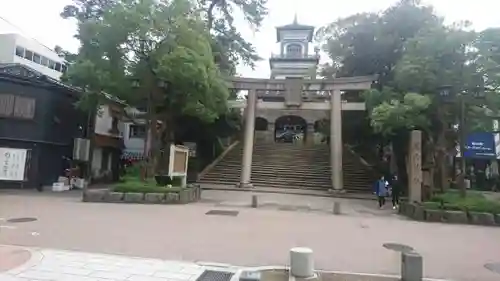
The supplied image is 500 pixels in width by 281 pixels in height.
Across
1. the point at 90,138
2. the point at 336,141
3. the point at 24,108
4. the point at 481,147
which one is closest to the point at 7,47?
the point at 90,138

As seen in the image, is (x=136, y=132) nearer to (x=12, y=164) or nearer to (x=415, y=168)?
(x=12, y=164)

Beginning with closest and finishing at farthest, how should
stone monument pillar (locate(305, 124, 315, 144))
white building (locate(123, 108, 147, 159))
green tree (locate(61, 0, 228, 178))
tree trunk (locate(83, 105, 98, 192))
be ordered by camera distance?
green tree (locate(61, 0, 228, 178)) → tree trunk (locate(83, 105, 98, 192)) → white building (locate(123, 108, 147, 159)) → stone monument pillar (locate(305, 124, 315, 144))

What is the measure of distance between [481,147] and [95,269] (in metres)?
31.4

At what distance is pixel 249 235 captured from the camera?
9547 mm

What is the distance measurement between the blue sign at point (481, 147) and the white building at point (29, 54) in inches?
1250

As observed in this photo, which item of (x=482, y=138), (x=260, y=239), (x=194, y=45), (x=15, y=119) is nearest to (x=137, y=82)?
(x=194, y=45)

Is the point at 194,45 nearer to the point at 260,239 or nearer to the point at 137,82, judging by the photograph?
the point at 137,82

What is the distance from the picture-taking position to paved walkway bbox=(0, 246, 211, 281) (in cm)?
547

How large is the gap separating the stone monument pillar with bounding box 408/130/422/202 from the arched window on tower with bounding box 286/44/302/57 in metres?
28.3

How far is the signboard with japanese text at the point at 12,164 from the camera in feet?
59.2

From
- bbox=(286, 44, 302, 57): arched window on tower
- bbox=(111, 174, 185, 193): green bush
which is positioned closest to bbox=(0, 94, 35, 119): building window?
bbox=(111, 174, 185, 193): green bush

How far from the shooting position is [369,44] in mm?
25828

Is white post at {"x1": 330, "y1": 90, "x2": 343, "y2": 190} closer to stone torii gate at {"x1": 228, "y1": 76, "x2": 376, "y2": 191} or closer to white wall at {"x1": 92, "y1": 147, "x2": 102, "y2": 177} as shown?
stone torii gate at {"x1": 228, "y1": 76, "x2": 376, "y2": 191}

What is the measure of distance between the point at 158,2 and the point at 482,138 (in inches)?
1033
